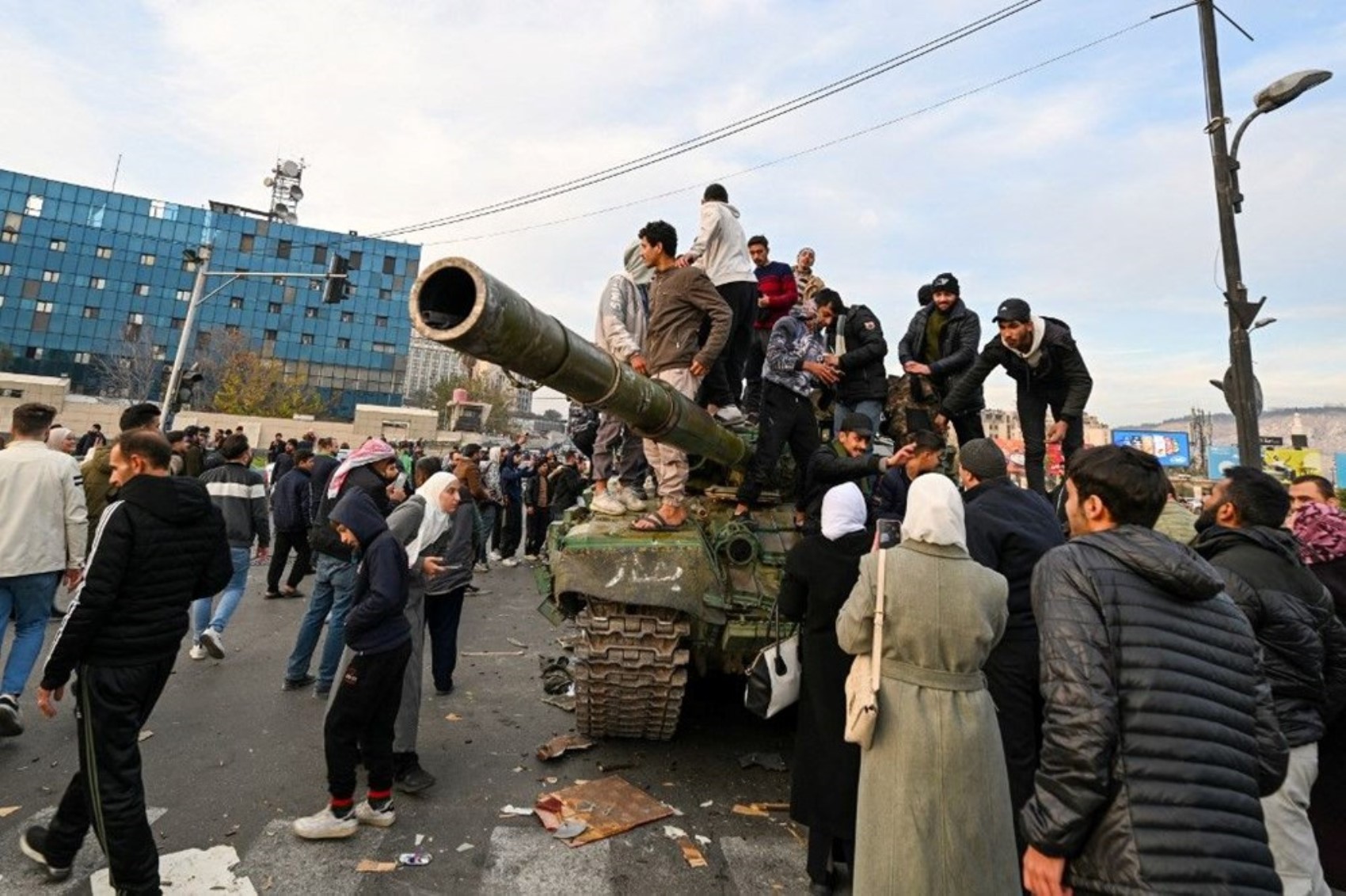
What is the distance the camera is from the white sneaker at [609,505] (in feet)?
15.8

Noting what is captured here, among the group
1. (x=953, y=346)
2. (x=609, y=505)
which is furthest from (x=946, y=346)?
(x=609, y=505)

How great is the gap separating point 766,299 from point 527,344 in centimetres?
516

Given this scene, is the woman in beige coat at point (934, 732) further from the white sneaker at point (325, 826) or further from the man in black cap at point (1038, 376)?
the man in black cap at point (1038, 376)

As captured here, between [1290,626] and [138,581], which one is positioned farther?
[138,581]

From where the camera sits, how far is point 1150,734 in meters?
1.79

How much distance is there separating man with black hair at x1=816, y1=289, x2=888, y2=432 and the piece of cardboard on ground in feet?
12.1

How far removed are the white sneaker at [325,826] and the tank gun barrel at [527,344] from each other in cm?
241

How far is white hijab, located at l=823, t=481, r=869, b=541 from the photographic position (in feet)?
10.9

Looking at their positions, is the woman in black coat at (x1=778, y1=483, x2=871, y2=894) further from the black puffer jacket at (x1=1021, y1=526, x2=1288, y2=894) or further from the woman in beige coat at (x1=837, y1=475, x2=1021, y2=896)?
the black puffer jacket at (x1=1021, y1=526, x2=1288, y2=894)

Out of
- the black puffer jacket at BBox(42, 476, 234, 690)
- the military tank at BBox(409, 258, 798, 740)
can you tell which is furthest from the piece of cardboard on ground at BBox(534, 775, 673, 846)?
the black puffer jacket at BBox(42, 476, 234, 690)

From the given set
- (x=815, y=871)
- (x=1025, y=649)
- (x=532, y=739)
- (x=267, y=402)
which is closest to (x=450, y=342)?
(x=1025, y=649)

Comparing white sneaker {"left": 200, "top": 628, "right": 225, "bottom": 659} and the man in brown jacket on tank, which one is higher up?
the man in brown jacket on tank

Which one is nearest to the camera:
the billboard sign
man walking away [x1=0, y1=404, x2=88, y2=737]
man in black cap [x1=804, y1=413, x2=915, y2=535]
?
man walking away [x1=0, y1=404, x2=88, y2=737]

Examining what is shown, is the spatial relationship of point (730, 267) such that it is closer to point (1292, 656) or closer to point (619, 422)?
point (619, 422)
